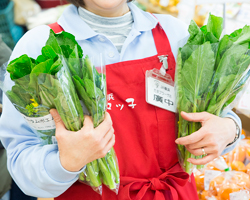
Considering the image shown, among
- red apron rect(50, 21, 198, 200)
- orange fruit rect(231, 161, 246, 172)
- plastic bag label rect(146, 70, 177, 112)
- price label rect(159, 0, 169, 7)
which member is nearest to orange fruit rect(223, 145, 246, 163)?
orange fruit rect(231, 161, 246, 172)

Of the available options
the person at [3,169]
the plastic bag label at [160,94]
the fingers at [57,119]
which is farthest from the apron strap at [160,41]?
the person at [3,169]

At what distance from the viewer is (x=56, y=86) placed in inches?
27.6

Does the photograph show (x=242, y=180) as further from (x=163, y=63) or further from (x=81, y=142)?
(x=81, y=142)

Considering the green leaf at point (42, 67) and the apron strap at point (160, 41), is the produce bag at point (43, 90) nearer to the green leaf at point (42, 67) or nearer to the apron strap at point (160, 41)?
the green leaf at point (42, 67)

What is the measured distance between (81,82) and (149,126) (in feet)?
1.25

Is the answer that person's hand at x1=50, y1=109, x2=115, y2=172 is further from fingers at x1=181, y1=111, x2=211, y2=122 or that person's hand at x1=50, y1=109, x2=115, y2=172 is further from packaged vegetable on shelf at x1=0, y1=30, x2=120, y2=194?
fingers at x1=181, y1=111, x2=211, y2=122

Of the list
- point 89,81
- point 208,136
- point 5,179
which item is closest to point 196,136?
point 208,136

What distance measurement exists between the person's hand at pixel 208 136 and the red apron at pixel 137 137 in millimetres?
123

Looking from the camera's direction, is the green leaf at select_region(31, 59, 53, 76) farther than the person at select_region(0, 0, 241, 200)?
No

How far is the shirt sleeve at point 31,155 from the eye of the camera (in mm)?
821

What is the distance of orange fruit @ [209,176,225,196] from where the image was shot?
146cm

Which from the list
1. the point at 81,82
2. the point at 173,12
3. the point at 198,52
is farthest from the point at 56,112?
the point at 173,12

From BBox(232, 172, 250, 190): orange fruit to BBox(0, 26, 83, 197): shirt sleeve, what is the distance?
3.45ft

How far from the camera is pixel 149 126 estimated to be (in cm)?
100
